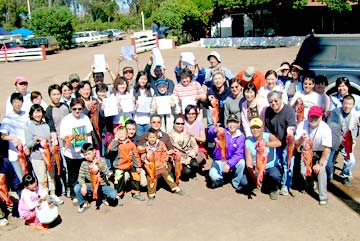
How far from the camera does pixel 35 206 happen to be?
18.7 feet

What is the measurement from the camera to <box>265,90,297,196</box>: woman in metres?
6.20

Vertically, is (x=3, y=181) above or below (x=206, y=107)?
below

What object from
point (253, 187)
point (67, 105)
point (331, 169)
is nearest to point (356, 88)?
point (331, 169)

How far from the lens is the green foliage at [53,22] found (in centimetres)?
3941

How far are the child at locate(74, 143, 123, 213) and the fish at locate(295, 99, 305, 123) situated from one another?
3.14 metres

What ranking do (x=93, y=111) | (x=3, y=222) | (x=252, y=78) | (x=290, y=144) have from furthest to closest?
1. (x=252, y=78)
2. (x=93, y=111)
3. (x=290, y=144)
4. (x=3, y=222)

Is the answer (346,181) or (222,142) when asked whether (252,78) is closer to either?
(222,142)

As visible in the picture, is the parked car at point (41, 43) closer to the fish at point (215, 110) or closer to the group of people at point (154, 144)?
the group of people at point (154, 144)

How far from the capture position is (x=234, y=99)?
7.30 metres

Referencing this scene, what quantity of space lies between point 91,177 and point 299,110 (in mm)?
3507

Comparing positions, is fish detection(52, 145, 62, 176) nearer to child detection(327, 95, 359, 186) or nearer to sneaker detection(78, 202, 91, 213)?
sneaker detection(78, 202, 91, 213)

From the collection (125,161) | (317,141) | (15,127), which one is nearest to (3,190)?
(15,127)

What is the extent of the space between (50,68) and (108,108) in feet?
64.7

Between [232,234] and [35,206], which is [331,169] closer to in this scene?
[232,234]
